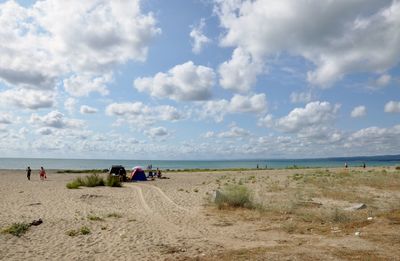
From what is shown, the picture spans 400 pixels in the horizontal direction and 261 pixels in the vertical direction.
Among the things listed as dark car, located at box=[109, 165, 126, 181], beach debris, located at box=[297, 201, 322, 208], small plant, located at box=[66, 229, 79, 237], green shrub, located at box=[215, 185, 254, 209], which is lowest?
small plant, located at box=[66, 229, 79, 237]

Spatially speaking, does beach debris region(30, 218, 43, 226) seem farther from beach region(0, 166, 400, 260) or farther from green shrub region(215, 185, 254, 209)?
green shrub region(215, 185, 254, 209)

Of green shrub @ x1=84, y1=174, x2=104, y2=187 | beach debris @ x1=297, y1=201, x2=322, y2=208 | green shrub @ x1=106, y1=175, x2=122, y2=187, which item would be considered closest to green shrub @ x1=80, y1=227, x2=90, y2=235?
beach debris @ x1=297, y1=201, x2=322, y2=208

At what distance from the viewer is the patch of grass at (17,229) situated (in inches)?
428

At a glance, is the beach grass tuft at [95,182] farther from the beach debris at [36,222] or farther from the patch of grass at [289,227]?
the patch of grass at [289,227]

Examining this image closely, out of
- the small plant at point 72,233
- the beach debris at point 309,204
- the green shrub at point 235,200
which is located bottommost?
the small plant at point 72,233

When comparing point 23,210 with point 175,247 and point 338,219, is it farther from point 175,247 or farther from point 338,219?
point 338,219

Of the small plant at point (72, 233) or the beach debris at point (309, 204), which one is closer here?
the small plant at point (72, 233)

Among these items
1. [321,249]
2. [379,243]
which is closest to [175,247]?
[321,249]

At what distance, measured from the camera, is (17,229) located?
36.5 ft

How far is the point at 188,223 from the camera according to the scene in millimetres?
13320

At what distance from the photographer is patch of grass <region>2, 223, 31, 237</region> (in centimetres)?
1088

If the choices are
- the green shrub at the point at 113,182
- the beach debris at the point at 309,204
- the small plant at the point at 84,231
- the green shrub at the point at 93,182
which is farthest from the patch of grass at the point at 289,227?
the green shrub at the point at 93,182

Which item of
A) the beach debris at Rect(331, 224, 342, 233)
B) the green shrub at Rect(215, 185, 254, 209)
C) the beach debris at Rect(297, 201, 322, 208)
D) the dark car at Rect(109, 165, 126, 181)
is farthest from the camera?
the dark car at Rect(109, 165, 126, 181)

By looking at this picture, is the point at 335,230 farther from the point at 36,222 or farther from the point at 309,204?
the point at 36,222
